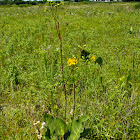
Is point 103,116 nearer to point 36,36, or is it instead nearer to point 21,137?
point 21,137

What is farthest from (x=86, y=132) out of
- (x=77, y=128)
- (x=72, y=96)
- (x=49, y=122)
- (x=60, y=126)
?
(x=72, y=96)

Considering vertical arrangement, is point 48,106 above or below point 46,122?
below

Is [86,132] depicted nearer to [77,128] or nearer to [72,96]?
[77,128]

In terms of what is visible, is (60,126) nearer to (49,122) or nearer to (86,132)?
(49,122)

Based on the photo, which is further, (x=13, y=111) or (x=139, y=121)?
(x=13, y=111)

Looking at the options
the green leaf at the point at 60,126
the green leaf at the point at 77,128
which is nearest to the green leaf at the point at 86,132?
the green leaf at the point at 77,128

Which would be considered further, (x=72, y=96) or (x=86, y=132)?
(x=72, y=96)

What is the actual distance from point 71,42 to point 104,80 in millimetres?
2103

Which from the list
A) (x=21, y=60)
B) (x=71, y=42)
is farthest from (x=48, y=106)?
(x=71, y=42)

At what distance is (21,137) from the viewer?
1.52m

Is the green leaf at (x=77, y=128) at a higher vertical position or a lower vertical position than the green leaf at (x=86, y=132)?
higher

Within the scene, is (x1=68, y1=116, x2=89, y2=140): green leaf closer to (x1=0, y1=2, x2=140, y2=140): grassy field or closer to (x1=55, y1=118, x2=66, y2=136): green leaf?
(x1=55, y1=118, x2=66, y2=136): green leaf

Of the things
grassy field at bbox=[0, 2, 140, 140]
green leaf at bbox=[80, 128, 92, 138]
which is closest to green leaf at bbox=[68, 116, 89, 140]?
green leaf at bbox=[80, 128, 92, 138]

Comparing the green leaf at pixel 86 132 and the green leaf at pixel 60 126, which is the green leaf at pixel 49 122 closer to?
the green leaf at pixel 60 126
